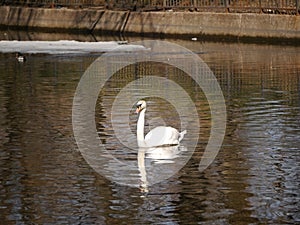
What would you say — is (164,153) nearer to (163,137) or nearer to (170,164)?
(163,137)

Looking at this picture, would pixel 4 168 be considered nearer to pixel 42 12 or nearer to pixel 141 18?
pixel 141 18

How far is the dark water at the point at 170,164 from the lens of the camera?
1143cm

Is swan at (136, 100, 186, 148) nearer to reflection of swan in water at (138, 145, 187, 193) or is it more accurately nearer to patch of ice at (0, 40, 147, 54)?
reflection of swan in water at (138, 145, 187, 193)

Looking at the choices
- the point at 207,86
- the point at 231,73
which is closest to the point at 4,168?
the point at 207,86

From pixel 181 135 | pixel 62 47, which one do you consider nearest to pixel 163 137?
pixel 181 135

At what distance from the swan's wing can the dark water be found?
0.43 m

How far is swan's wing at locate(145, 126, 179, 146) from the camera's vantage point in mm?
16031

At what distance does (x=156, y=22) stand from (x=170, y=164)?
3179cm

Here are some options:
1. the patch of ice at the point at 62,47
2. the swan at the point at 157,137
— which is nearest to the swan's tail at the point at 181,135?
the swan at the point at 157,137

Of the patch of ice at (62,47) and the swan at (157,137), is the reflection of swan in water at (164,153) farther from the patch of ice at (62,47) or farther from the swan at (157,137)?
the patch of ice at (62,47)

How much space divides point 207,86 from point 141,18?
22.6m

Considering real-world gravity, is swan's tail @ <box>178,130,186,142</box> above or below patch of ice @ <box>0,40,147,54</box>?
above

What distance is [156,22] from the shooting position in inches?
1811

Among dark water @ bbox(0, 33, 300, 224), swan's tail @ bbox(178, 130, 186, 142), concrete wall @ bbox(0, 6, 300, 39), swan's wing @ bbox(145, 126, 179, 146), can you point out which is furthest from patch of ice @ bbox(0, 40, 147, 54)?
swan's wing @ bbox(145, 126, 179, 146)
